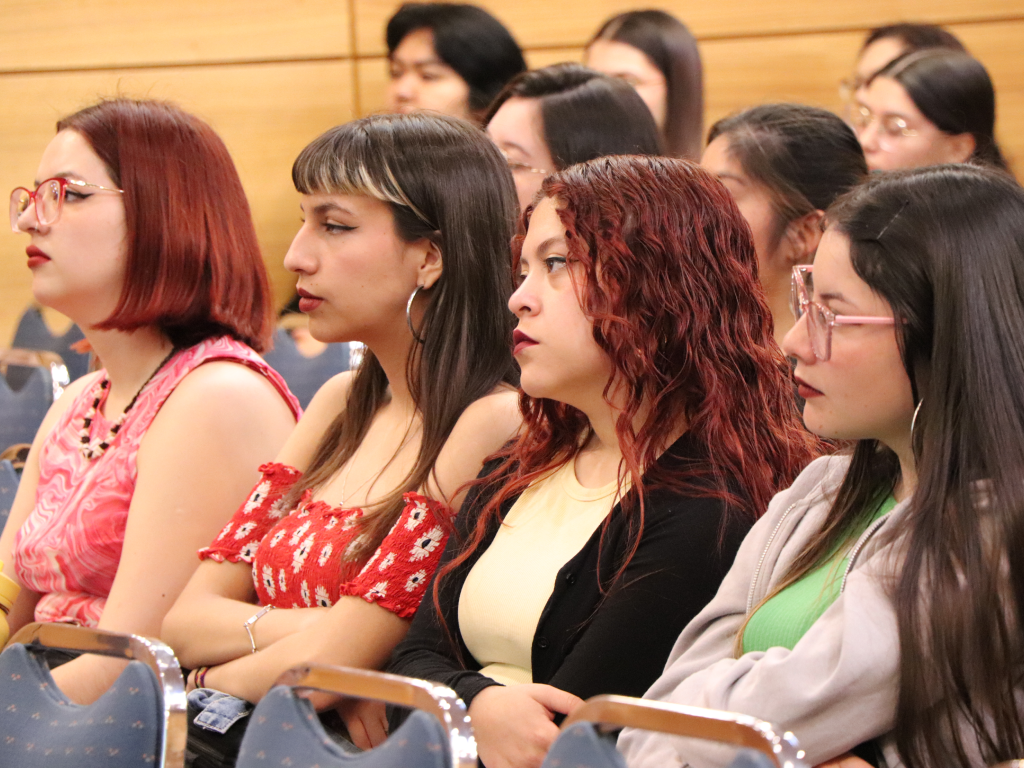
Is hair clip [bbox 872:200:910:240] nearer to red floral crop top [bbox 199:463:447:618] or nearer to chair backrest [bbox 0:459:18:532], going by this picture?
red floral crop top [bbox 199:463:447:618]

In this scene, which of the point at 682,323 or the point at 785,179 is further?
the point at 785,179

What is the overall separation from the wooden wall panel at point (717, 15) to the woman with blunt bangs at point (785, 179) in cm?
165

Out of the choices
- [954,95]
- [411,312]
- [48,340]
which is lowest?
[48,340]

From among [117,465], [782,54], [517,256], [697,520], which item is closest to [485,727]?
[697,520]

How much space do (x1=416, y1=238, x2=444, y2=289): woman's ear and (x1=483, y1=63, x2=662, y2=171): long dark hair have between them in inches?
25.9

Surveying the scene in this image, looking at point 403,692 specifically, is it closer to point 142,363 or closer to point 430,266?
point 430,266

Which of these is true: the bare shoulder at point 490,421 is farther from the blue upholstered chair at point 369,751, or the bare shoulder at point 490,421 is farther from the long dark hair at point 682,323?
the blue upholstered chair at point 369,751

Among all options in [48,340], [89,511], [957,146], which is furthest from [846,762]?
[48,340]

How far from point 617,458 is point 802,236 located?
0.86 metres

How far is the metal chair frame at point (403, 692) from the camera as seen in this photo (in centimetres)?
98

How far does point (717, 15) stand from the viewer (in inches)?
152

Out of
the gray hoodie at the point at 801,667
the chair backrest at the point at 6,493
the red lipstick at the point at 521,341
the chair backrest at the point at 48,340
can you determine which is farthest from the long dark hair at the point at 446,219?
the chair backrest at the point at 48,340

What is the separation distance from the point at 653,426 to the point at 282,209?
3.02 m

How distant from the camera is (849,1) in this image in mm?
3736
